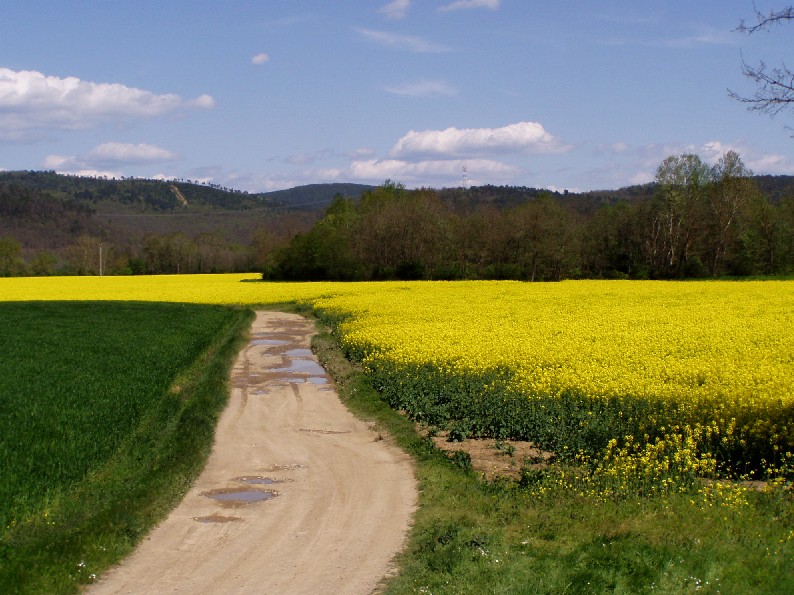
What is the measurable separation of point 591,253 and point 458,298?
43796 millimetres

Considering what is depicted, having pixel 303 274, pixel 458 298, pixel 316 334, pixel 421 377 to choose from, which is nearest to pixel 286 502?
pixel 421 377

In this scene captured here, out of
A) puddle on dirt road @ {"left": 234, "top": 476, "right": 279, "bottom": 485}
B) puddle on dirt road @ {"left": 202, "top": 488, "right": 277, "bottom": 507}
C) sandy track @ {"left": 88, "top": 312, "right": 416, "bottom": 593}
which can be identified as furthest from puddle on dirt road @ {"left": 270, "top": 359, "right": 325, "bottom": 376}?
puddle on dirt road @ {"left": 202, "top": 488, "right": 277, "bottom": 507}

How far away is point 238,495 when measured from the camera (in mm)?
10625

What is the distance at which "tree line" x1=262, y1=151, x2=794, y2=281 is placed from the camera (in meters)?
73.6

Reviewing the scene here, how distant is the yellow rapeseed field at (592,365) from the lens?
12.8 m

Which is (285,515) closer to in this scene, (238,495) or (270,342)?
(238,495)

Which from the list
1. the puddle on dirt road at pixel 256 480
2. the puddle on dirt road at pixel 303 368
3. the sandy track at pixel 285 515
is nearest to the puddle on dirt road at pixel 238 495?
the sandy track at pixel 285 515

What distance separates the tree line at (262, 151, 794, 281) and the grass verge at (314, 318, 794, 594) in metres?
64.0

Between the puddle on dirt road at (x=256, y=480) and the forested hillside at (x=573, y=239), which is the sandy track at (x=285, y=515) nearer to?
the puddle on dirt road at (x=256, y=480)

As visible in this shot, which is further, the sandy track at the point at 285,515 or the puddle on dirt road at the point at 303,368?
the puddle on dirt road at the point at 303,368

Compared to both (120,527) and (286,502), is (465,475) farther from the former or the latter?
(120,527)

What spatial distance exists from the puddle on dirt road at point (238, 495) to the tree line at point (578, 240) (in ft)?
207

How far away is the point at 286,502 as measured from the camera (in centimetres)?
1025

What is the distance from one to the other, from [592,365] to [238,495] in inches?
382
